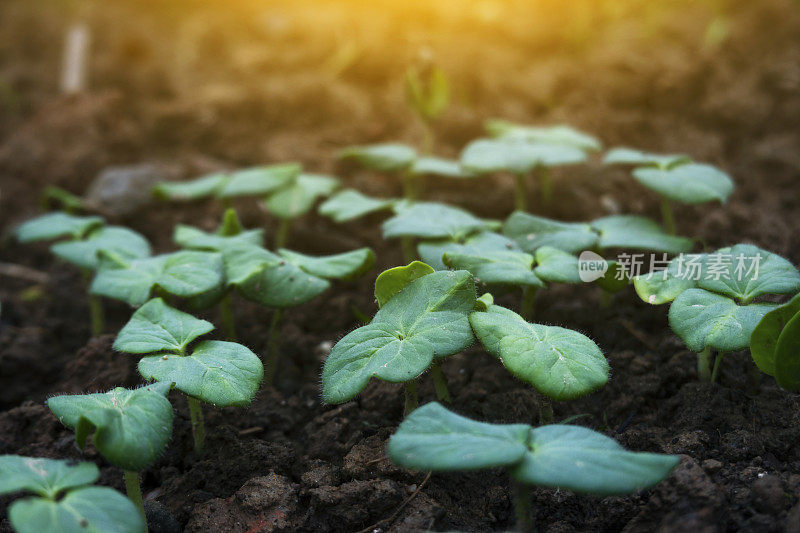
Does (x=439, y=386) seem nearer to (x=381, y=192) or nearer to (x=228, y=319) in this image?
(x=228, y=319)

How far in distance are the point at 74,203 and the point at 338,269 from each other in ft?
3.96

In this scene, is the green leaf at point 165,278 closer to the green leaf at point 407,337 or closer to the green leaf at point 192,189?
the green leaf at point 407,337

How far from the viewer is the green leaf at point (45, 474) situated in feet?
3.67

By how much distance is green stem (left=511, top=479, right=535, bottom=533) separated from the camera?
1215 millimetres

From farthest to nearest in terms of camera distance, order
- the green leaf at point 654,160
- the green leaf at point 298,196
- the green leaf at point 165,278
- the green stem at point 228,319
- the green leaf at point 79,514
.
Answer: the green leaf at point 298,196 → the green leaf at point 654,160 → the green stem at point 228,319 → the green leaf at point 165,278 → the green leaf at point 79,514

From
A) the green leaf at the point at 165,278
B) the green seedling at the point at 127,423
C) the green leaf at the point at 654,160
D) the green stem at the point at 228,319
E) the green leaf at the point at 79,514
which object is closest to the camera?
the green leaf at the point at 79,514

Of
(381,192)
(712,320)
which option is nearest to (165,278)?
(381,192)

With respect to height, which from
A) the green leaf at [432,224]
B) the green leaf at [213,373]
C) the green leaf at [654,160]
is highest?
the green leaf at [654,160]

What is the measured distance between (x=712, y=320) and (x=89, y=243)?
165 centimetres

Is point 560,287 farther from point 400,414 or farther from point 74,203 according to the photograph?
point 74,203

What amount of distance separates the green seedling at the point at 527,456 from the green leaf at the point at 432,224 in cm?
66

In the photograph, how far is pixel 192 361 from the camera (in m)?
1.42

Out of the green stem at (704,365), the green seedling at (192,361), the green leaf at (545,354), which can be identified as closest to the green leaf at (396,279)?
the green leaf at (545,354)

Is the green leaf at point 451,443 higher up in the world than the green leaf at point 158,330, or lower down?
higher up
